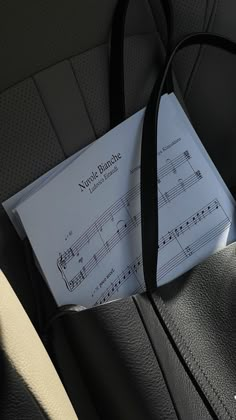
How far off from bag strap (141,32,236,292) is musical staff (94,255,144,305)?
16 mm

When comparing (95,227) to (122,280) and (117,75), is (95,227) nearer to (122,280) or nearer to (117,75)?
(122,280)

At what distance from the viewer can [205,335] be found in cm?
76

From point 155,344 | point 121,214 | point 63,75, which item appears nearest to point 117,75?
point 63,75

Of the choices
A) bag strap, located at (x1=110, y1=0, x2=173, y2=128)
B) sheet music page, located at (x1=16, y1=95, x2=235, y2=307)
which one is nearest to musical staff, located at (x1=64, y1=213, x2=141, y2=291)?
sheet music page, located at (x1=16, y1=95, x2=235, y2=307)

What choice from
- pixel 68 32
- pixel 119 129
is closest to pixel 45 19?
pixel 68 32

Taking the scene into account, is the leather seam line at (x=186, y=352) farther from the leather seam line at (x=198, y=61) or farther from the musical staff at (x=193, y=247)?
the leather seam line at (x=198, y=61)

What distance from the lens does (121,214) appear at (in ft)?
2.58

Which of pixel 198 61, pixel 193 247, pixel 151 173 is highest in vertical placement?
pixel 198 61

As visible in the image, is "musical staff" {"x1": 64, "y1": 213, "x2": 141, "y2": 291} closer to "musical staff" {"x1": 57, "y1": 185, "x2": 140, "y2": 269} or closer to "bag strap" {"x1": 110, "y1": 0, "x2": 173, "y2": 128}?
"musical staff" {"x1": 57, "y1": 185, "x2": 140, "y2": 269}

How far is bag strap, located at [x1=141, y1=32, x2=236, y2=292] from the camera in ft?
2.52

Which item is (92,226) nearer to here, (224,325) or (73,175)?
(73,175)

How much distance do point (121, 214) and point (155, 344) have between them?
0.17 m

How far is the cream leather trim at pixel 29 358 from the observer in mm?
523

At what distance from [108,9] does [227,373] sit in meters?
0.47
